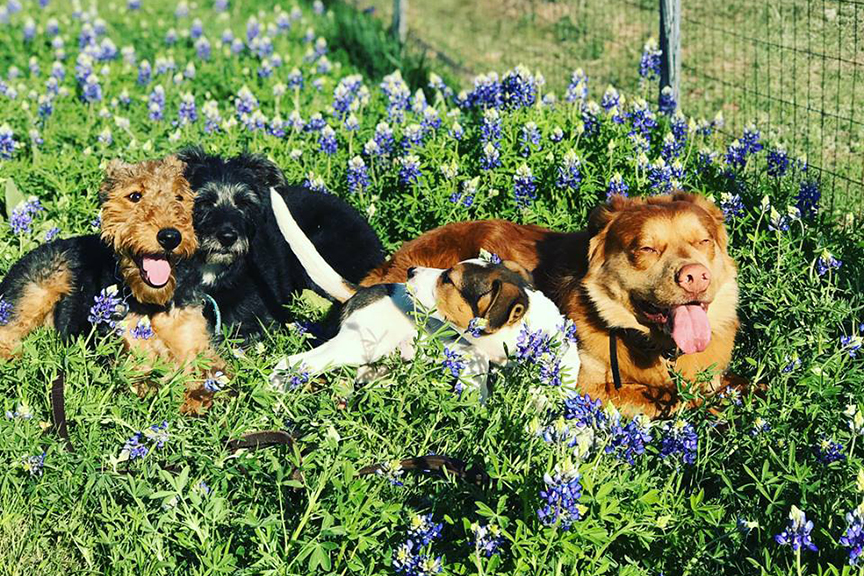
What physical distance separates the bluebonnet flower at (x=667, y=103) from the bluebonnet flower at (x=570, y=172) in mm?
1324

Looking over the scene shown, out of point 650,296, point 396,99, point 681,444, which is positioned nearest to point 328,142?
point 396,99

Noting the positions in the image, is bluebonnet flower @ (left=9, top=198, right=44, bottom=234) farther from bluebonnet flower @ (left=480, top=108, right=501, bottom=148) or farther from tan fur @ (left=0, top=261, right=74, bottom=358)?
bluebonnet flower @ (left=480, top=108, right=501, bottom=148)

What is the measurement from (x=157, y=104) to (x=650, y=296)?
15.9ft

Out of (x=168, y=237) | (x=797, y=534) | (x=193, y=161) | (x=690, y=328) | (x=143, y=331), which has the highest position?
(x=193, y=161)

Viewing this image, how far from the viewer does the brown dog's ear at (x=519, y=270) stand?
4.65 m

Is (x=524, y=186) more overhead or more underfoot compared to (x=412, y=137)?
more underfoot

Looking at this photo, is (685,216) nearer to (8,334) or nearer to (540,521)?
(540,521)

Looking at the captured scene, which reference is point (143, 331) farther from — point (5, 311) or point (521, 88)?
point (521, 88)

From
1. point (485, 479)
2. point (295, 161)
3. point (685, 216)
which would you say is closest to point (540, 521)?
point (485, 479)

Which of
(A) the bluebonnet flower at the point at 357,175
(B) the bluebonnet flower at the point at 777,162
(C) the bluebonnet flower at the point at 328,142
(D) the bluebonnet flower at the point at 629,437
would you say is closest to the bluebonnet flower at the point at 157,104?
(C) the bluebonnet flower at the point at 328,142

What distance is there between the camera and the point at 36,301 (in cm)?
496

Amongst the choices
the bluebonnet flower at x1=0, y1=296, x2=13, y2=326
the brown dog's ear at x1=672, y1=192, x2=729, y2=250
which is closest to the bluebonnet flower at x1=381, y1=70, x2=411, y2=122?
the brown dog's ear at x1=672, y1=192, x2=729, y2=250

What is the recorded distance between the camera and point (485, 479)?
11.0ft

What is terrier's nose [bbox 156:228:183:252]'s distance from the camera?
14.6 feet
